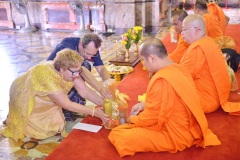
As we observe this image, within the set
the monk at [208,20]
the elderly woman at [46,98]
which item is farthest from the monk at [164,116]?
the monk at [208,20]

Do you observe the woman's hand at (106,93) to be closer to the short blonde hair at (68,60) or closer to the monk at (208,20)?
the short blonde hair at (68,60)

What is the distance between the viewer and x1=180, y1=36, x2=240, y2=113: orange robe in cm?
322

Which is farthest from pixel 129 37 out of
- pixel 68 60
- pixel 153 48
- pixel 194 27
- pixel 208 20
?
pixel 153 48

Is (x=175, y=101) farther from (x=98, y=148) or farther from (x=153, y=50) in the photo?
(x=98, y=148)

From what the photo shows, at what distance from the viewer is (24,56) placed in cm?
700

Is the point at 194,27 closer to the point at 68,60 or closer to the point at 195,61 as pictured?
the point at 195,61

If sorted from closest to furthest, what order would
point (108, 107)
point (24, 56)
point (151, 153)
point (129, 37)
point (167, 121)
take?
point (167, 121)
point (151, 153)
point (108, 107)
point (129, 37)
point (24, 56)

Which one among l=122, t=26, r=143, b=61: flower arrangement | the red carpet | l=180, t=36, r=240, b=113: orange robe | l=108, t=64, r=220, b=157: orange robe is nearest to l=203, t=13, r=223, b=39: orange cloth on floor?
l=122, t=26, r=143, b=61: flower arrangement

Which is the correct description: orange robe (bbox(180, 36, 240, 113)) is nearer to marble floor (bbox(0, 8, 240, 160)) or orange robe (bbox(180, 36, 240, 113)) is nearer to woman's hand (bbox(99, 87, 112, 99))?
woman's hand (bbox(99, 87, 112, 99))

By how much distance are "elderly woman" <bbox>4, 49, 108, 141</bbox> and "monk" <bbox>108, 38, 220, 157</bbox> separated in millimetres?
495

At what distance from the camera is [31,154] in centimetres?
307

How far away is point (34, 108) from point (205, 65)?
180 centimetres

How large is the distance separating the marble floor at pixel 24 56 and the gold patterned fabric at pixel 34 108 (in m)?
0.11

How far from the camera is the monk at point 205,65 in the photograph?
3.23 metres
